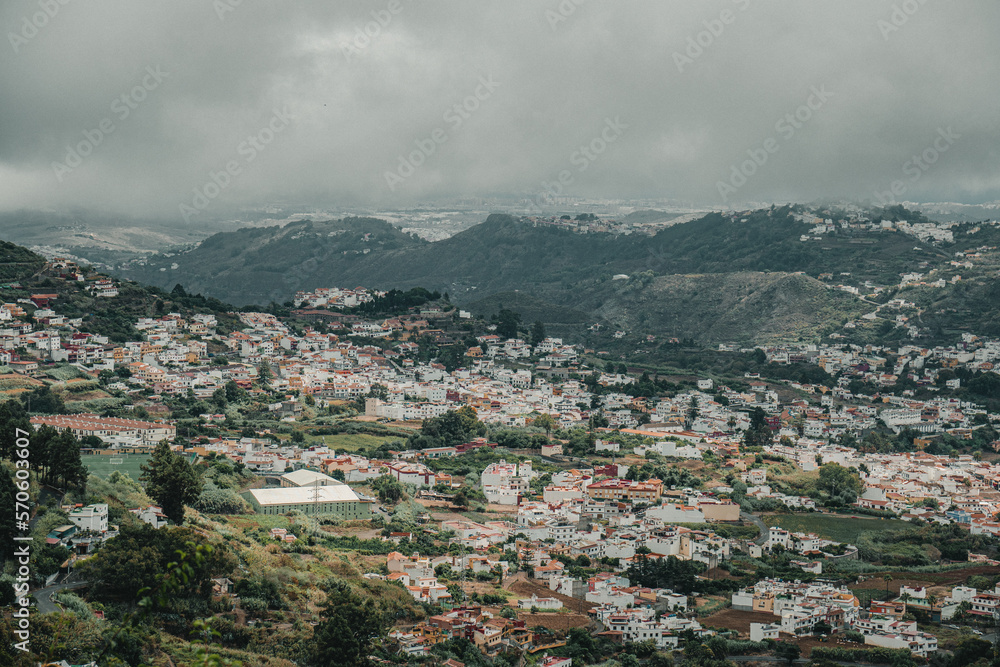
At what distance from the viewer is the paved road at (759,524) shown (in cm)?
3069

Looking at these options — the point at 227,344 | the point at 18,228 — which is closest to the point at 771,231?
the point at 227,344

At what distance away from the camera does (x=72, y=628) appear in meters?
15.0

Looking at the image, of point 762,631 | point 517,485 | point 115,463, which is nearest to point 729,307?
point 517,485

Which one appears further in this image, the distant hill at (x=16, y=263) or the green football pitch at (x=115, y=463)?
the distant hill at (x=16, y=263)

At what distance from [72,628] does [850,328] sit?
63342 mm

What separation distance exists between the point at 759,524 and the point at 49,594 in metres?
21.0

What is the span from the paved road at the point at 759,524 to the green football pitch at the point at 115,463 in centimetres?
1546

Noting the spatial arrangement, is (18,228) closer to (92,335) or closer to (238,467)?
(92,335)

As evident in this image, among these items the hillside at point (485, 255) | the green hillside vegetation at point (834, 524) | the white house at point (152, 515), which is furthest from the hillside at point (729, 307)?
the white house at point (152, 515)

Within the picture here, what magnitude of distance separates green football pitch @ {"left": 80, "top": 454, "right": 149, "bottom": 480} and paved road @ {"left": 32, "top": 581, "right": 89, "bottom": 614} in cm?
836

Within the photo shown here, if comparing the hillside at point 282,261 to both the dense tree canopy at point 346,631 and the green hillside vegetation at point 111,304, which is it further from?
the dense tree canopy at point 346,631

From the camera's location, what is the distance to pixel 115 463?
28234mm

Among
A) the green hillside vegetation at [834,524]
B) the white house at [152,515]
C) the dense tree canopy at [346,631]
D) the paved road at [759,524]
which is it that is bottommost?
the green hillside vegetation at [834,524]

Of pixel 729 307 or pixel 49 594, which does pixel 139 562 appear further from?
pixel 729 307
